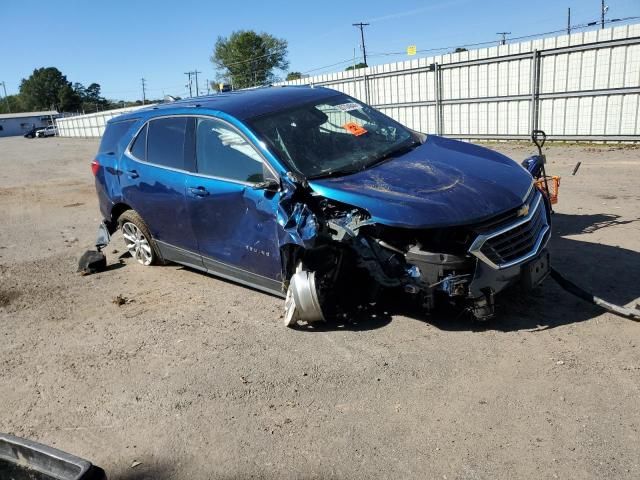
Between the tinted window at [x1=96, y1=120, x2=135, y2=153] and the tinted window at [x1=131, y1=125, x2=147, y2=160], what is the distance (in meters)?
0.33

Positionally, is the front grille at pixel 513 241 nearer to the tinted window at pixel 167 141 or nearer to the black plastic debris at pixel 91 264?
the tinted window at pixel 167 141

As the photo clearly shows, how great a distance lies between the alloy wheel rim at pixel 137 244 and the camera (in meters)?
6.24

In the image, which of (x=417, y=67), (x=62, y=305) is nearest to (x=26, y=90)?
(x=417, y=67)

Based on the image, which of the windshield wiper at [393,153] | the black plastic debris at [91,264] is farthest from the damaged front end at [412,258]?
the black plastic debris at [91,264]

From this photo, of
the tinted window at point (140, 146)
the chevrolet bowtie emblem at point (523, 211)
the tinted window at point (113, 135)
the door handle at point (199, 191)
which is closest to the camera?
the chevrolet bowtie emblem at point (523, 211)

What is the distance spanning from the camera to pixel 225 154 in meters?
4.82

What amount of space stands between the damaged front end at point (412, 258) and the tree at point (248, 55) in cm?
9352

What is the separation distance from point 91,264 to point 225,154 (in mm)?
2688

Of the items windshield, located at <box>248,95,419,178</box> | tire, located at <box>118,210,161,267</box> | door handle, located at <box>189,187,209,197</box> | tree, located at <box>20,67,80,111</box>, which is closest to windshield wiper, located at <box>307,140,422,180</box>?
windshield, located at <box>248,95,419,178</box>

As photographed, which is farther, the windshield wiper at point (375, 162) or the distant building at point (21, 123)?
the distant building at point (21, 123)

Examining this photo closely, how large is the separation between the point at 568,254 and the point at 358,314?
2.47m

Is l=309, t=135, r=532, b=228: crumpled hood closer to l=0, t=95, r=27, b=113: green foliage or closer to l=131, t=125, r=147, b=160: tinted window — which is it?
l=131, t=125, r=147, b=160: tinted window

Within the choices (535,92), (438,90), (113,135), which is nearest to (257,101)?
(113,135)

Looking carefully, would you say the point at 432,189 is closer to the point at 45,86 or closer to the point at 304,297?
the point at 304,297
